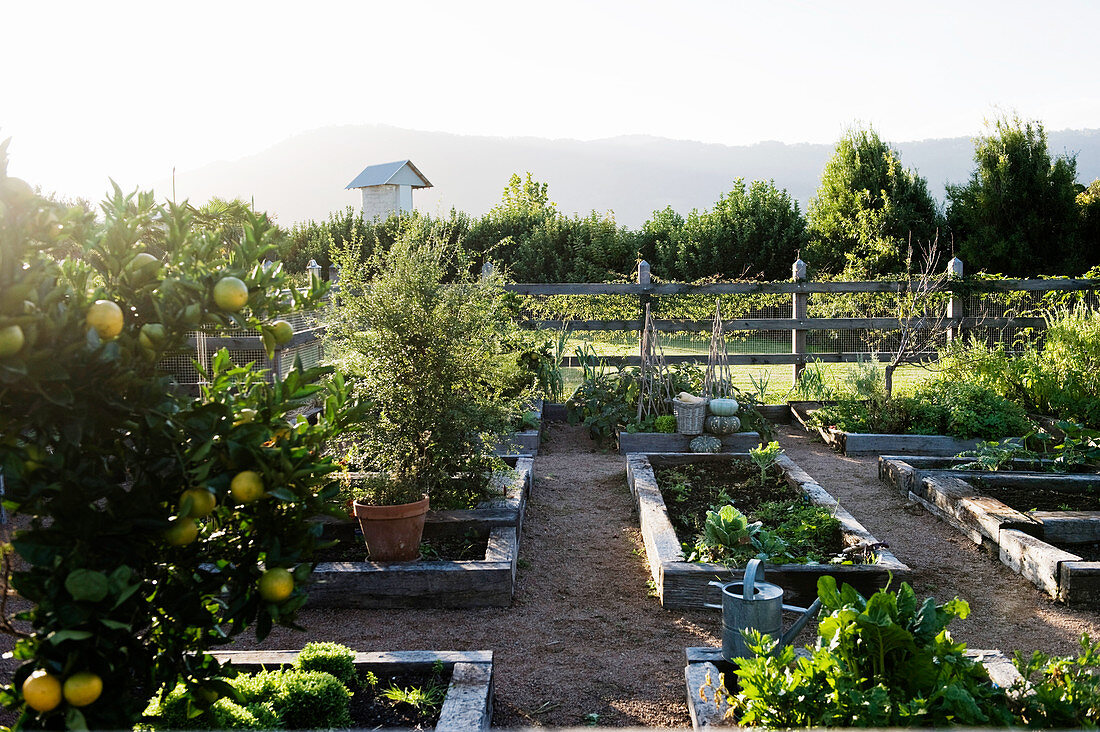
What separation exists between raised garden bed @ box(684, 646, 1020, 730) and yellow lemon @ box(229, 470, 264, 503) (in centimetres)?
155

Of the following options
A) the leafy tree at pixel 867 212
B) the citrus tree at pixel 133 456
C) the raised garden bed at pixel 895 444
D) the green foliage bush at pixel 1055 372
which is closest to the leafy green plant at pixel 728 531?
the citrus tree at pixel 133 456

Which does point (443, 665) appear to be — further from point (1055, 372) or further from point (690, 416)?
point (1055, 372)

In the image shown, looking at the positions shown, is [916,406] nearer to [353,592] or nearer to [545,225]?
[353,592]

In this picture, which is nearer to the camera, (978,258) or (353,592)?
(353,592)

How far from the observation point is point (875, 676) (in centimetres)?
203

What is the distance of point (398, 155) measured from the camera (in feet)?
536

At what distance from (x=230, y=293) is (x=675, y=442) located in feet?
20.0

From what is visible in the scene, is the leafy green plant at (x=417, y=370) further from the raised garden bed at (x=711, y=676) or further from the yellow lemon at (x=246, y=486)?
the yellow lemon at (x=246, y=486)

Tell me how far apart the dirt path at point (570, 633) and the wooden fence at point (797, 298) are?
16.0ft

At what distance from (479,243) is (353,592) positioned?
16.7 meters

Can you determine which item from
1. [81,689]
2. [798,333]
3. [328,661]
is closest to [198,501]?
[81,689]

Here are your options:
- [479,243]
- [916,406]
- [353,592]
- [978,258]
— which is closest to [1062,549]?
[916,406]

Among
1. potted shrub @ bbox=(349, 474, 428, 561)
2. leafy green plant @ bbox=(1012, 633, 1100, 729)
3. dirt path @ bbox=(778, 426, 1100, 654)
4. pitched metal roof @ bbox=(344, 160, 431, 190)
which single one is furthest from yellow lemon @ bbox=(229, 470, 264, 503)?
pitched metal roof @ bbox=(344, 160, 431, 190)

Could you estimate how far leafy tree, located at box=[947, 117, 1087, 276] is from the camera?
54.8 feet
